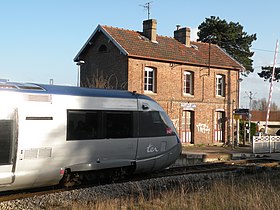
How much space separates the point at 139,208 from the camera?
8.45 meters

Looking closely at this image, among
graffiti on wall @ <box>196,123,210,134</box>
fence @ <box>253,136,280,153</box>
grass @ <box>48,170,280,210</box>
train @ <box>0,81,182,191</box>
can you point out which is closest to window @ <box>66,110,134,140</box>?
train @ <box>0,81,182,191</box>

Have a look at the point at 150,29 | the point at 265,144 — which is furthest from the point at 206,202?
the point at 150,29

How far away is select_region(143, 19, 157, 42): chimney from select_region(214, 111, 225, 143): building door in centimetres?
789

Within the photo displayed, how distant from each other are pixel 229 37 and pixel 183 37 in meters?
14.9

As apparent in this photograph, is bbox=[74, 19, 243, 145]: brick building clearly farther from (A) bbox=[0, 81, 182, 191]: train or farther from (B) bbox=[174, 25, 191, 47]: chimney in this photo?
(A) bbox=[0, 81, 182, 191]: train

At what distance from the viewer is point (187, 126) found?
1265 inches

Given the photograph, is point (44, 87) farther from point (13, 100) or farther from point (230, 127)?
point (230, 127)

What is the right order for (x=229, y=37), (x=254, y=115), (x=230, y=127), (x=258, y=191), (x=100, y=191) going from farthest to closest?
(x=254, y=115)
(x=229, y=37)
(x=230, y=127)
(x=100, y=191)
(x=258, y=191)

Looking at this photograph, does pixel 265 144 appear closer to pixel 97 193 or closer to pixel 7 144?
pixel 97 193

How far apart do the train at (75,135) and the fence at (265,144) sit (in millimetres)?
12839

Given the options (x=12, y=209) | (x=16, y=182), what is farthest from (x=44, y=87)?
(x=12, y=209)

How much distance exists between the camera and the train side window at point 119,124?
12.3 meters

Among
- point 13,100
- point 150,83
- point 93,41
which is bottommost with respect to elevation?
point 13,100

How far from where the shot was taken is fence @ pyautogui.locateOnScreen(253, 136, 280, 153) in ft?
84.7
